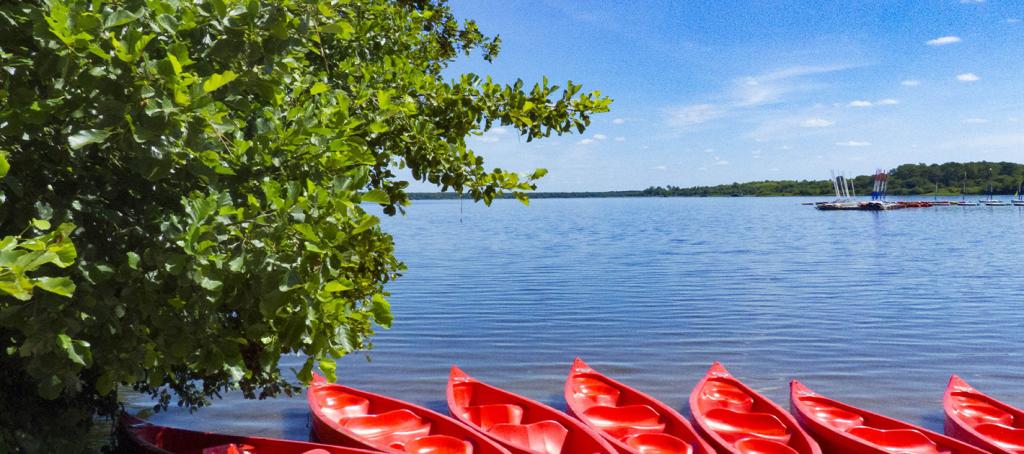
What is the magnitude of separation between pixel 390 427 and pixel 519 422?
1.88 m

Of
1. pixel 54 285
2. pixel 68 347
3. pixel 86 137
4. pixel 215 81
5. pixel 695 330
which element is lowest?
pixel 695 330

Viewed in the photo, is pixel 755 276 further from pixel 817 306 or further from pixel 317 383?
pixel 317 383

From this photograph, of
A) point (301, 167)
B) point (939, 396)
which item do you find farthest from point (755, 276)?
point (301, 167)

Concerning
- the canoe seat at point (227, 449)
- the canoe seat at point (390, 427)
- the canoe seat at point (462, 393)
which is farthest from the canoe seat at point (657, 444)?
the canoe seat at point (227, 449)

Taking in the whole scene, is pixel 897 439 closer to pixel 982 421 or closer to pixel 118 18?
pixel 982 421

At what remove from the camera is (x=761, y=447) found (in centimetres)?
911

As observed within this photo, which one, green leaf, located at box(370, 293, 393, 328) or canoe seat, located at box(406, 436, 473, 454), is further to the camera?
canoe seat, located at box(406, 436, 473, 454)

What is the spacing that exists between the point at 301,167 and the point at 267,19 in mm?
1118

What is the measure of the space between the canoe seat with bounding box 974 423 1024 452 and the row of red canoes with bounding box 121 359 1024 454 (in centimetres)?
2

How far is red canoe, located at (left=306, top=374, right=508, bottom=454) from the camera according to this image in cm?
906

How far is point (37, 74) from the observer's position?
471 centimetres

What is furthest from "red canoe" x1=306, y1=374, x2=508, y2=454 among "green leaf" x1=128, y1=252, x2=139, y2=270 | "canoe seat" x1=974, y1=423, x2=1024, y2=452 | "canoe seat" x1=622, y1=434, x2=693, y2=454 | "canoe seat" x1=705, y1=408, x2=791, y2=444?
"canoe seat" x1=974, y1=423, x2=1024, y2=452

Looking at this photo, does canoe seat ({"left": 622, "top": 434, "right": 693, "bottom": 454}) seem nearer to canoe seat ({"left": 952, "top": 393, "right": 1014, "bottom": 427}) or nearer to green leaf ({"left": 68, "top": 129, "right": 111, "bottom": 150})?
canoe seat ({"left": 952, "top": 393, "right": 1014, "bottom": 427})

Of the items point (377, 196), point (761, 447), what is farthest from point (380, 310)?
point (761, 447)
